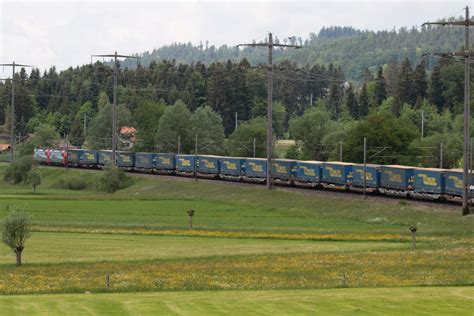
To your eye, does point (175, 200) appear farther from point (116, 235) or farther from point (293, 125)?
point (293, 125)

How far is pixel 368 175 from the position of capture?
3875 inches

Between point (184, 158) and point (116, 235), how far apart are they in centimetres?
6873

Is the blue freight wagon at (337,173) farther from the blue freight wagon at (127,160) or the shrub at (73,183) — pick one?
the blue freight wagon at (127,160)

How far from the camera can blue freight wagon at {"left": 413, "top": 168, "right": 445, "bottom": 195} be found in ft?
286

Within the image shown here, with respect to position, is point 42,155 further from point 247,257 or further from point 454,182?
point 247,257

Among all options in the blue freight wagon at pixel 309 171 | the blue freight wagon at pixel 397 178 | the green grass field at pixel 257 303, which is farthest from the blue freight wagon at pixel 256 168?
the green grass field at pixel 257 303

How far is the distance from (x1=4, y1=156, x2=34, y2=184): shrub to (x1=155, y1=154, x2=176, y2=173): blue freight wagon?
19.7 m

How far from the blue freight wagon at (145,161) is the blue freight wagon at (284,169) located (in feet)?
113

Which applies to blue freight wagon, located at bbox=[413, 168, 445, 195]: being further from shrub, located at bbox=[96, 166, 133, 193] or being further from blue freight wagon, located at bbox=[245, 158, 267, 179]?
shrub, located at bbox=[96, 166, 133, 193]

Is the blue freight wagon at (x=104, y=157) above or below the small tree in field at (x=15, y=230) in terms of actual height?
above

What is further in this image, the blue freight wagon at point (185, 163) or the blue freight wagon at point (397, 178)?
the blue freight wagon at point (185, 163)

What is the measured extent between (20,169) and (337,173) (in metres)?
63.2

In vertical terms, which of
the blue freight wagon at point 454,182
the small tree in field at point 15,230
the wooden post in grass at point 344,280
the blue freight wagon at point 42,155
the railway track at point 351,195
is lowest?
the wooden post in grass at point 344,280

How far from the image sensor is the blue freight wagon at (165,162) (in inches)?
5630
